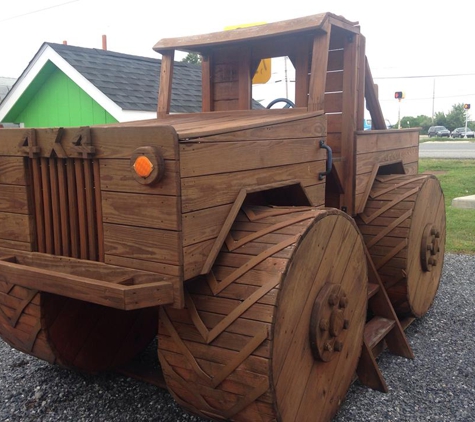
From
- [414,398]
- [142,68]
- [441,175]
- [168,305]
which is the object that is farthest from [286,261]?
[441,175]

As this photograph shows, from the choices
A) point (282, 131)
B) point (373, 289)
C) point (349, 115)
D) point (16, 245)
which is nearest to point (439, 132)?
point (349, 115)

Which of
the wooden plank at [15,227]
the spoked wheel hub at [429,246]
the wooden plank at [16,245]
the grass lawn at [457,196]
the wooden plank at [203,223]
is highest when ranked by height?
the wooden plank at [203,223]

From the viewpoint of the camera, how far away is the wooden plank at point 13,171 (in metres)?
2.58

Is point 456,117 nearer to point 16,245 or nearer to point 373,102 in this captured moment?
point 373,102

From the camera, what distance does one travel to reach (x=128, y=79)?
917cm

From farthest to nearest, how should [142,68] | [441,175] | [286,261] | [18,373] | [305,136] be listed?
[441,175] < [142,68] < [18,373] < [305,136] < [286,261]

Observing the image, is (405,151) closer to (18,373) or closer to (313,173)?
(313,173)

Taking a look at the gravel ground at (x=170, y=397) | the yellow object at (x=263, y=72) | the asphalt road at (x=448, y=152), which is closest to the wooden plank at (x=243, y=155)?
the yellow object at (x=263, y=72)

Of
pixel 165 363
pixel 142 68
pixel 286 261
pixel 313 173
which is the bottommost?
pixel 165 363

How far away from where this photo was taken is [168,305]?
2.23 meters

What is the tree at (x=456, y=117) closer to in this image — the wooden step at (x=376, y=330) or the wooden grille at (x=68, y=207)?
the wooden step at (x=376, y=330)

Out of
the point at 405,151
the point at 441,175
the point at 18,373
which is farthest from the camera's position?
the point at 441,175

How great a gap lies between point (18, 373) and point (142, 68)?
294 inches

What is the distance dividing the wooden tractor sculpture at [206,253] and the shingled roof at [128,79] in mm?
5124
